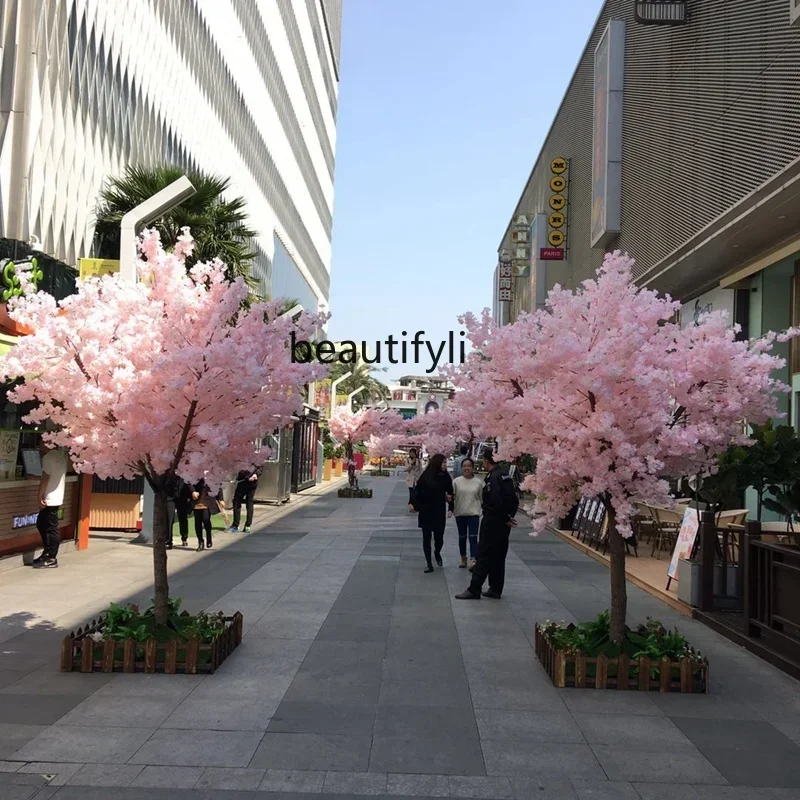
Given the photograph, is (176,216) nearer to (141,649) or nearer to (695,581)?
(141,649)

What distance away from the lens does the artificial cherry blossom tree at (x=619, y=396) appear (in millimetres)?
6156

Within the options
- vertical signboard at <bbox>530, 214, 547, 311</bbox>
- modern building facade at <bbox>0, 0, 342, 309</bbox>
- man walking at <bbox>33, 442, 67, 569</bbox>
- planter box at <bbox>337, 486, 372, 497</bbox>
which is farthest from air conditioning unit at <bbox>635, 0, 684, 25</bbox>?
planter box at <bbox>337, 486, 372, 497</bbox>

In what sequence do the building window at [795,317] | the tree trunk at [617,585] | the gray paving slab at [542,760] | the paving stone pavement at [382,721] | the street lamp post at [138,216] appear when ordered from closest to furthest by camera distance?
1. the paving stone pavement at [382,721]
2. the gray paving slab at [542,760]
3. the tree trunk at [617,585]
4. the street lamp post at [138,216]
5. the building window at [795,317]

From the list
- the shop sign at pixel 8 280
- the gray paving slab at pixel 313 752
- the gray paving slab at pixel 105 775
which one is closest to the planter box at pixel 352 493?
the shop sign at pixel 8 280

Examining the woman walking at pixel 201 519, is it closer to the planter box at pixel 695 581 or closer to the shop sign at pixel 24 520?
the shop sign at pixel 24 520

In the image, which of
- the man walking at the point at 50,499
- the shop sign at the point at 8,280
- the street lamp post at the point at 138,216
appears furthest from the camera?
the street lamp post at the point at 138,216

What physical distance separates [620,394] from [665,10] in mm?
13049

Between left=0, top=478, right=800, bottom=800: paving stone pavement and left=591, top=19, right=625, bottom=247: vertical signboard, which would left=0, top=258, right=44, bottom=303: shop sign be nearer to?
left=0, top=478, right=800, bottom=800: paving stone pavement

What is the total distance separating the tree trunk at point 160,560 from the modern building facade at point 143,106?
7896mm

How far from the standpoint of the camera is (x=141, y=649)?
663 cm

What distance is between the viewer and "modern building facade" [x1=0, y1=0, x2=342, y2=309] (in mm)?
13242

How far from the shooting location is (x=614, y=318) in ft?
21.6

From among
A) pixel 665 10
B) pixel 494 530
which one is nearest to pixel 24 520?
pixel 494 530

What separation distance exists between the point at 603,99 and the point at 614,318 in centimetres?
1651
